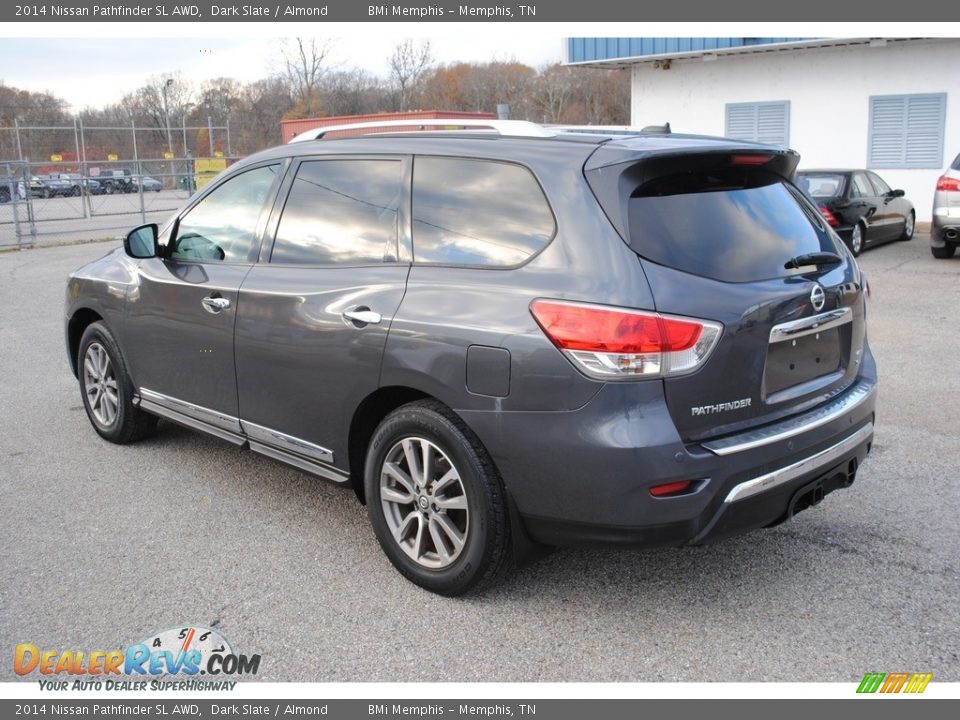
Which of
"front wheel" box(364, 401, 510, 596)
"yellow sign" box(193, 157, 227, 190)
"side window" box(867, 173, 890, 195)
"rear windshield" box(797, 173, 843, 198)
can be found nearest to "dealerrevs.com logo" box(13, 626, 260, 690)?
"front wheel" box(364, 401, 510, 596)

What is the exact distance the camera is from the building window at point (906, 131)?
18.7 m

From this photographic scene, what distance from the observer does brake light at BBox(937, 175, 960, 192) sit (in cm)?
1276

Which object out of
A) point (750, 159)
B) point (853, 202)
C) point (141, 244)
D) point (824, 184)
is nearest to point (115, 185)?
point (824, 184)

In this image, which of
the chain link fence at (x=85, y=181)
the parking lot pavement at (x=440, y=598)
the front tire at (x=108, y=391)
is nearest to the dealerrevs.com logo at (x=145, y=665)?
the parking lot pavement at (x=440, y=598)

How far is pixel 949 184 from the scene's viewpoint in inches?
505

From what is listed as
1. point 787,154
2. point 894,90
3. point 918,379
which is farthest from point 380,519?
point 894,90

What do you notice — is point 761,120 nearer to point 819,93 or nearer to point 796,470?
point 819,93

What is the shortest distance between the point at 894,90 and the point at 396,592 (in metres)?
18.9

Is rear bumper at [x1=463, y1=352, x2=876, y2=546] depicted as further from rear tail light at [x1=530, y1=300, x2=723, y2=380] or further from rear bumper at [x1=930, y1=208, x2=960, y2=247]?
rear bumper at [x1=930, y1=208, x2=960, y2=247]

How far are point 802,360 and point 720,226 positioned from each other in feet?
2.04

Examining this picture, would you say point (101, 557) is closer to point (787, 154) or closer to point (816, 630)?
point (816, 630)

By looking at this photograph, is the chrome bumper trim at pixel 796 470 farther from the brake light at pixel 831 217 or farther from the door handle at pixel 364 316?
the brake light at pixel 831 217

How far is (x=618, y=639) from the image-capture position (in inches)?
134

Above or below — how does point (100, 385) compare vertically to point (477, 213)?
below
